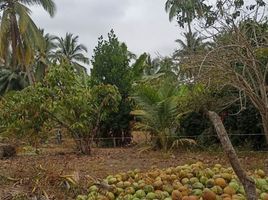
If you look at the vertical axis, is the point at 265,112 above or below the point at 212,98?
below

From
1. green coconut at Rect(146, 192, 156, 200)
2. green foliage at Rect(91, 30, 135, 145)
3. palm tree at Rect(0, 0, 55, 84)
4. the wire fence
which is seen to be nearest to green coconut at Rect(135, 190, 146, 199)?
green coconut at Rect(146, 192, 156, 200)

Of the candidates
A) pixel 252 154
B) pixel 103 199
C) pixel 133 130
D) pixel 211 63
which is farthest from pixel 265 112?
pixel 133 130

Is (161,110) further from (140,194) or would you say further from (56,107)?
(140,194)

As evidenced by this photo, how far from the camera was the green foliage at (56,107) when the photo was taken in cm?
1222

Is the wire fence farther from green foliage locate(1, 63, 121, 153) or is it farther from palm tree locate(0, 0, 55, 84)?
palm tree locate(0, 0, 55, 84)

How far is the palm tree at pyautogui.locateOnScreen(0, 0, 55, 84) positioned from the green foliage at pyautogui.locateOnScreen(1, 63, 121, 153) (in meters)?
9.60

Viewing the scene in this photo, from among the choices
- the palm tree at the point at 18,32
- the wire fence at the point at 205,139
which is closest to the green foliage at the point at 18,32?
the palm tree at the point at 18,32

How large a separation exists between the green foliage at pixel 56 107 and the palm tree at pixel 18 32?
9.60 metres

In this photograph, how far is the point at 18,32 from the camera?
22.2 metres

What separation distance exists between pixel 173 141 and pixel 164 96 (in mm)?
1376

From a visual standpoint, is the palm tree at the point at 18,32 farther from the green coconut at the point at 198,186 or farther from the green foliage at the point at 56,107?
the green coconut at the point at 198,186

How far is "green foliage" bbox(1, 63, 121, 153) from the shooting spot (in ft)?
40.1

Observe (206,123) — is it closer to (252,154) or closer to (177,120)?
(177,120)

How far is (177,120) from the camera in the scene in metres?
13.8
